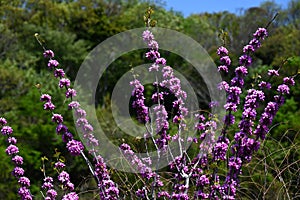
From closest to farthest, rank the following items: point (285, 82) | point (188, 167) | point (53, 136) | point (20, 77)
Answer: point (285, 82), point (188, 167), point (53, 136), point (20, 77)

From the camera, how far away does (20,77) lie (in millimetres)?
20531

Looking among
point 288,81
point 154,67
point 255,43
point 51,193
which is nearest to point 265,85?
point 288,81

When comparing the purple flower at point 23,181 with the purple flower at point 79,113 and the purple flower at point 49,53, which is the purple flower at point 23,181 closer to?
the purple flower at point 79,113

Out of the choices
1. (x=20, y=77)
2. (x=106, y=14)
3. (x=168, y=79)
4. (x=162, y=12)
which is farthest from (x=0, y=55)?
(x=168, y=79)

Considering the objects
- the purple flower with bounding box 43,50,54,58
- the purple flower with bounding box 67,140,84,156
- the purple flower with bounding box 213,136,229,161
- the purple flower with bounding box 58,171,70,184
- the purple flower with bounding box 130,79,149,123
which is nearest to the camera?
the purple flower with bounding box 213,136,229,161

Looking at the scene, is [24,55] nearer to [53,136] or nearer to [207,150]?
[53,136]

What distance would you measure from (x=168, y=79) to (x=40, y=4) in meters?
26.7

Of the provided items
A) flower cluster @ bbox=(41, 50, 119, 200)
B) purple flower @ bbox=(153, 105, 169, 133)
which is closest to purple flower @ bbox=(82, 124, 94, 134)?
flower cluster @ bbox=(41, 50, 119, 200)

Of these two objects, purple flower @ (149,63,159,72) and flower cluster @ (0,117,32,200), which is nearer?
flower cluster @ (0,117,32,200)

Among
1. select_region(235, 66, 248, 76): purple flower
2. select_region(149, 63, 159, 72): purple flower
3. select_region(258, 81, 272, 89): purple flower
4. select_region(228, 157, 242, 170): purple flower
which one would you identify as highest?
select_region(149, 63, 159, 72): purple flower

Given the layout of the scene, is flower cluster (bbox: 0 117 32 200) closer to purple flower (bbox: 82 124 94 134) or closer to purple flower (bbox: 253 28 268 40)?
purple flower (bbox: 82 124 94 134)

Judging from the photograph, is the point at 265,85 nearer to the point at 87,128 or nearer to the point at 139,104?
the point at 139,104

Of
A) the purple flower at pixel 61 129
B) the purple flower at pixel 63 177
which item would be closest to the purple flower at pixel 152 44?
the purple flower at pixel 61 129

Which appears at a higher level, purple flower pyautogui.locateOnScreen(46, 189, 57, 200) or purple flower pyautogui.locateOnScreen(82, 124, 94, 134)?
purple flower pyautogui.locateOnScreen(82, 124, 94, 134)
